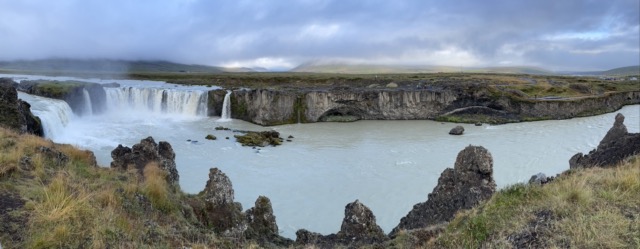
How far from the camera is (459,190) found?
1108 centimetres

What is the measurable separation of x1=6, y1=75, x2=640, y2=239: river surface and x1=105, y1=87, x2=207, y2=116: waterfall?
2.74 ft

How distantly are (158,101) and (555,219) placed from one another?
47.1 metres

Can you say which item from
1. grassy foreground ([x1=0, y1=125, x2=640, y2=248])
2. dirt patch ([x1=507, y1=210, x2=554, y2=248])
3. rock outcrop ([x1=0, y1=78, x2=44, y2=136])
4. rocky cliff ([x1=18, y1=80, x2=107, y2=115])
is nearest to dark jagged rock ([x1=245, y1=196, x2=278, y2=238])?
grassy foreground ([x1=0, y1=125, x2=640, y2=248])

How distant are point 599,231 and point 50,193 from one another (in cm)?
791

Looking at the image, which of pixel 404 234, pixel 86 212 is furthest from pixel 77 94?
pixel 404 234

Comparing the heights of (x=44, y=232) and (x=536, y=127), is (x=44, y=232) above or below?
above

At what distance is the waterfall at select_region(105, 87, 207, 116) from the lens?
4559cm

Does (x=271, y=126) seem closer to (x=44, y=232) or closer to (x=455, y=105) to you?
(x=455, y=105)

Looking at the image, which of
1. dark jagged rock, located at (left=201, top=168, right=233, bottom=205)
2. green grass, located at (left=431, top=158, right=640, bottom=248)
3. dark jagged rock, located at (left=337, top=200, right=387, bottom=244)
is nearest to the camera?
green grass, located at (left=431, top=158, right=640, bottom=248)

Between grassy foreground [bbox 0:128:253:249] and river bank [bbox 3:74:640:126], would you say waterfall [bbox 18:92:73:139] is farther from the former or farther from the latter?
grassy foreground [bbox 0:128:253:249]

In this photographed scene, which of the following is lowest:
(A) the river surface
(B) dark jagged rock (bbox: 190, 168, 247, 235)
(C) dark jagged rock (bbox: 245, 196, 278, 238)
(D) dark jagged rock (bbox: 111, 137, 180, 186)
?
(A) the river surface

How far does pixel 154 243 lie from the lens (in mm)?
5480

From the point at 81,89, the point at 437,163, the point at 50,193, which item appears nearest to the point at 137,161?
the point at 50,193

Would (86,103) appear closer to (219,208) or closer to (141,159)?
(141,159)
